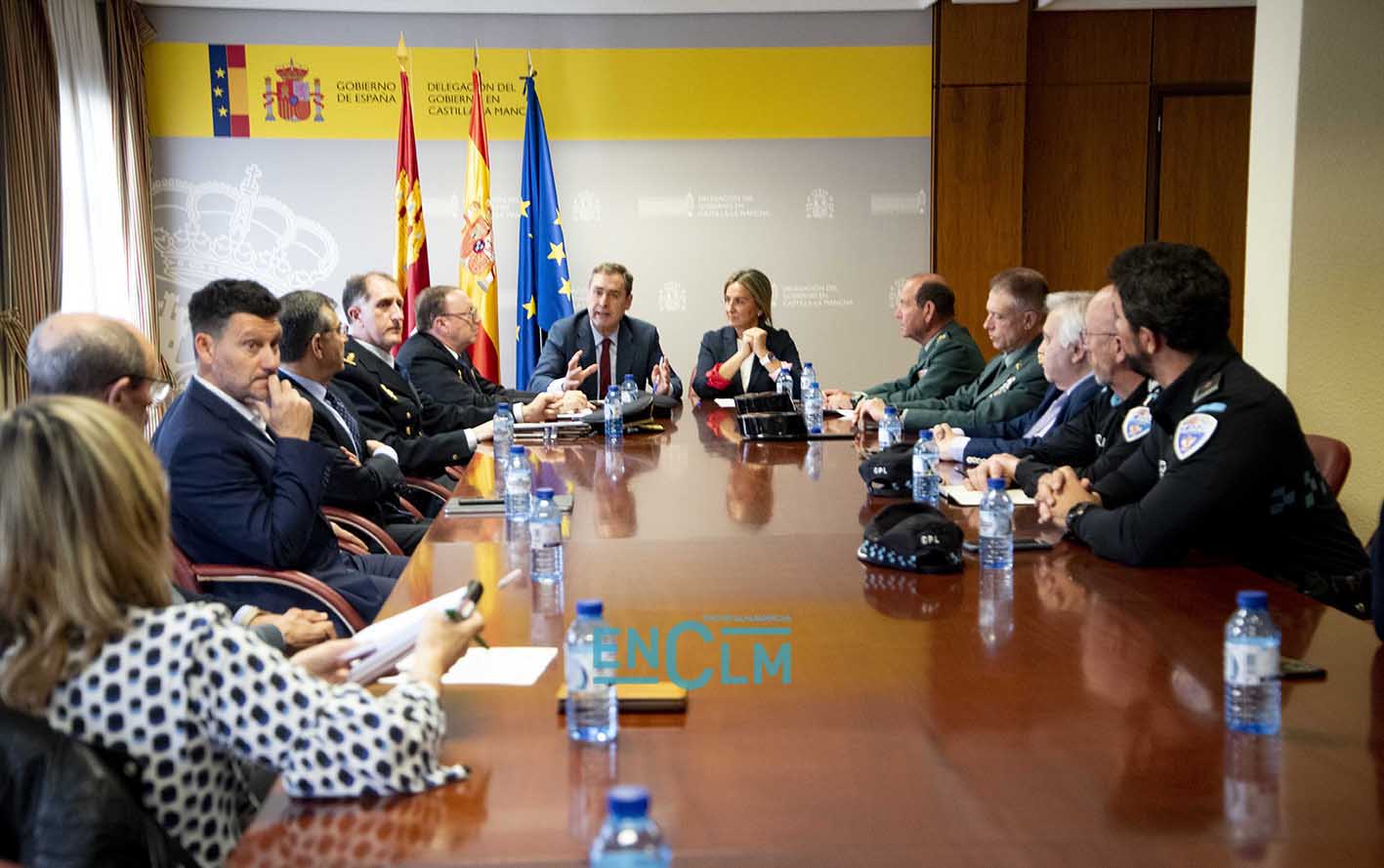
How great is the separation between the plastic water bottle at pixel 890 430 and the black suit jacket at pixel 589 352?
1999 mm

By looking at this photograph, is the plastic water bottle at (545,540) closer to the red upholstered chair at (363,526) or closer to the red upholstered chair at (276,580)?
the red upholstered chair at (276,580)

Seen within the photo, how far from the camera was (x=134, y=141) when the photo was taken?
7.66 meters

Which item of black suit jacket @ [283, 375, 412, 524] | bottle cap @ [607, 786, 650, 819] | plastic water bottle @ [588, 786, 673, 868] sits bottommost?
black suit jacket @ [283, 375, 412, 524]

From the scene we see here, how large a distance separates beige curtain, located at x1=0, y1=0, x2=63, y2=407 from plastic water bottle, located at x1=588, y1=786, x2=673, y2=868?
221 inches

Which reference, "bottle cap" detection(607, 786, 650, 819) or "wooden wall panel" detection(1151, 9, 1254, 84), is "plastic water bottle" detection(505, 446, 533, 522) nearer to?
"bottle cap" detection(607, 786, 650, 819)

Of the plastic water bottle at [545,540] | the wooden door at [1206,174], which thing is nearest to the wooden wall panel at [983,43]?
the wooden door at [1206,174]

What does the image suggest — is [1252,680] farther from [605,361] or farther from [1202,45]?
[1202,45]

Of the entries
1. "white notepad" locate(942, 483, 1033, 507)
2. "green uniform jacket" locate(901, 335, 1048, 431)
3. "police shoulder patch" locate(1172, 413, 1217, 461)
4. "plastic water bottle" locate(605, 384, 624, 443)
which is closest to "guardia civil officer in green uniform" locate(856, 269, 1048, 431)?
"green uniform jacket" locate(901, 335, 1048, 431)

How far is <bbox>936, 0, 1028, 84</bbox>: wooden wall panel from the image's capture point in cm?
816

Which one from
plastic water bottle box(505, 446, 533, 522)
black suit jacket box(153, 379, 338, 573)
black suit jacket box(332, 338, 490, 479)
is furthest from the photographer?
black suit jacket box(332, 338, 490, 479)

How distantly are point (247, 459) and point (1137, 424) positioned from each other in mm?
2322

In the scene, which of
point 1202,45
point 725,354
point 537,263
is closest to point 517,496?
point 725,354

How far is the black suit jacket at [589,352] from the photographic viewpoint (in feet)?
22.5

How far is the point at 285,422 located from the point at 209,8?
5.55 meters
